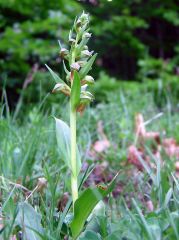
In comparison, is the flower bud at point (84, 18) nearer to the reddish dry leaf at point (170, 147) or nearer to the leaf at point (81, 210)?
the leaf at point (81, 210)

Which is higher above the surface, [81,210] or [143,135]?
[81,210]

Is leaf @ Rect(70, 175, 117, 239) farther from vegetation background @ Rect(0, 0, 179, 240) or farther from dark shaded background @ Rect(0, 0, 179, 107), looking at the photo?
dark shaded background @ Rect(0, 0, 179, 107)

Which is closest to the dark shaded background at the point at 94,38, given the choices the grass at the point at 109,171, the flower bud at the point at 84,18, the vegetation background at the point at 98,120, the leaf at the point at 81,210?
the vegetation background at the point at 98,120

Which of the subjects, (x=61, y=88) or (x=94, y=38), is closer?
(x=61, y=88)

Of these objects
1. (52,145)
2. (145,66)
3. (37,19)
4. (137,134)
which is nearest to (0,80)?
(37,19)

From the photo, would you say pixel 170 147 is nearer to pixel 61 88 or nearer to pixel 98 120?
pixel 98 120

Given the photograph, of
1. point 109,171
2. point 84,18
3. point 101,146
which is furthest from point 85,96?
point 101,146

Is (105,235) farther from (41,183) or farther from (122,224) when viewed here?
(41,183)
